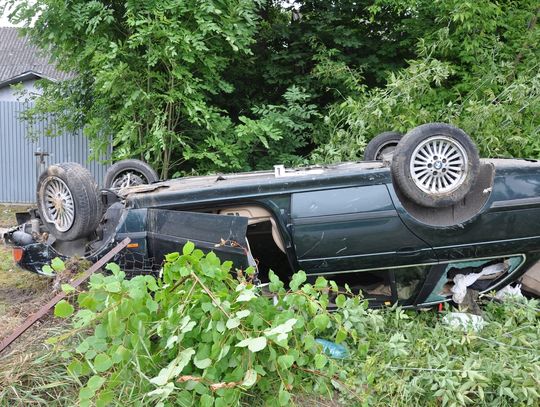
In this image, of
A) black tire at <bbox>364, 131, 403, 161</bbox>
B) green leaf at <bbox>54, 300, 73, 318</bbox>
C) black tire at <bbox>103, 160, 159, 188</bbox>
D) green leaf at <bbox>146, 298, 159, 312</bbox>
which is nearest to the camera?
green leaf at <bbox>54, 300, 73, 318</bbox>

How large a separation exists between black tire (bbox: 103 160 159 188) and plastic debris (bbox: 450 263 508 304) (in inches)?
117

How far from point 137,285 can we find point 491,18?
21.4 feet

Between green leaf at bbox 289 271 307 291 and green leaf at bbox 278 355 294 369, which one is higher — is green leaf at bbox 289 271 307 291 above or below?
above

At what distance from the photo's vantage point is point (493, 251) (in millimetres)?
3438

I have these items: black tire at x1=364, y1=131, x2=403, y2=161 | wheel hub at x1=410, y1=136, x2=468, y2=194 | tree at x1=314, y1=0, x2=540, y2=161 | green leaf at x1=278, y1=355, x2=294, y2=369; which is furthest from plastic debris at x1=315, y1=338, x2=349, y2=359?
tree at x1=314, y1=0, x2=540, y2=161

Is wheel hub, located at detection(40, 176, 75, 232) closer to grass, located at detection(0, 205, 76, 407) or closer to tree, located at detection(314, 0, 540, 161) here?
grass, located at detection(0, 205, 76, 407)

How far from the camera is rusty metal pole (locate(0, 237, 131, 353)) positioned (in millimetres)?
2566

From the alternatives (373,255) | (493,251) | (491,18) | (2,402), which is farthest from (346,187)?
(491,18)

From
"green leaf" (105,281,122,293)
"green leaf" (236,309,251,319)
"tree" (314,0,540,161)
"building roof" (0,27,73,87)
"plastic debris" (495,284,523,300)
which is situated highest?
"building roof" (0,27,73,87)

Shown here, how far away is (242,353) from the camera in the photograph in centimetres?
231

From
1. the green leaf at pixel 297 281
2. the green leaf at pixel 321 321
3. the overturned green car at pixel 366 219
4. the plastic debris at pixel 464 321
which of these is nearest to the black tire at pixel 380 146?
the overturned green car at pixel 366 219

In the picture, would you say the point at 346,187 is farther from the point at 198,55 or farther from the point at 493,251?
the point at 198,55

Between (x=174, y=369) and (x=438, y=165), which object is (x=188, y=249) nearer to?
(x=174, y=369)

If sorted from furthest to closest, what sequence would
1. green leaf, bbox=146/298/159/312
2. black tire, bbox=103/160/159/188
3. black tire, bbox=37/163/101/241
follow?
black tire, bbox=103/160/159/188, black tire, bbox=37/163/101/241, green leaf, bbox=146/298/159/312
